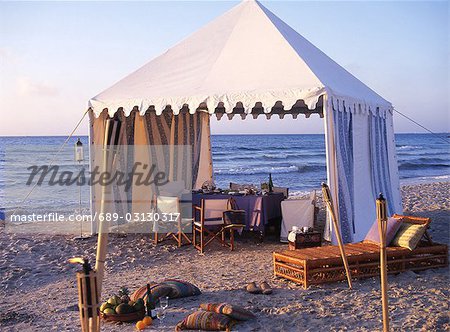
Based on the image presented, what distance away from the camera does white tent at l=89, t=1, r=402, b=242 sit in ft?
21.2

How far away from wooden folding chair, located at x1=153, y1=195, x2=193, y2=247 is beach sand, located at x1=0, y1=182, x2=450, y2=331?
0.19 m

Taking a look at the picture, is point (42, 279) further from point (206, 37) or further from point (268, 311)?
point (206, 37)

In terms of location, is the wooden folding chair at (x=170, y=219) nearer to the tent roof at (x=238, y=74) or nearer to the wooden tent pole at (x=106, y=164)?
the tent roof at (x=238, y=74)

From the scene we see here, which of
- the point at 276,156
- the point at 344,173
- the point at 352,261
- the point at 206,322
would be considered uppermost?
the point at 344,173

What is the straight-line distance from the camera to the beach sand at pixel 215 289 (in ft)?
13.8

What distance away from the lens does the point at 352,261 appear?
518 centimetres

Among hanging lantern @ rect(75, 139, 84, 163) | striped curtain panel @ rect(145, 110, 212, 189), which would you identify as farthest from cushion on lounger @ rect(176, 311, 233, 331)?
striped curtain panel @ rect(145, 110, 212, 189)

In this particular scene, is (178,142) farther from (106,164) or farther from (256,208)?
(106,164)

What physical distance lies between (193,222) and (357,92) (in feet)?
9.50

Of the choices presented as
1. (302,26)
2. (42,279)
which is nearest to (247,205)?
(42,279)

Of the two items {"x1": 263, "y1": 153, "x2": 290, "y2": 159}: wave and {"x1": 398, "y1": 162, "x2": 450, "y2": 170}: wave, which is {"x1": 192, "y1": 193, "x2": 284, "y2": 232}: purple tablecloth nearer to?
{"x1": 398, "y1": 162, "x2": 450, "y2": 170}: wave

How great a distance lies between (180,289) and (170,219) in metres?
2.34

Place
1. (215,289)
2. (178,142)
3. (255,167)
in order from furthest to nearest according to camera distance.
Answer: (255,167) → (178,142) → (215,289)

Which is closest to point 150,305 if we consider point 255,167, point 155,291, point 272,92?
point 155,291
